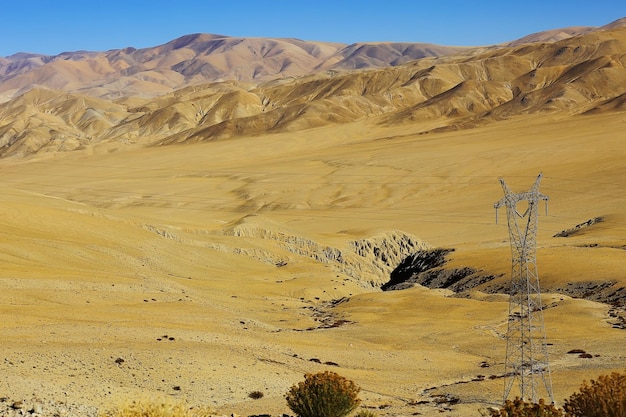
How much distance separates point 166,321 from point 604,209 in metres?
52.8

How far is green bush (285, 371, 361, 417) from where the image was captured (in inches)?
447

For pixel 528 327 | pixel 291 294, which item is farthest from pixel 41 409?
pixel 291 294

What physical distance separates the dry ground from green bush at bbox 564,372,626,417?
4629 mm

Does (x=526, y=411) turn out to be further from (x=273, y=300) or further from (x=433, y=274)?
(x=433, y=274)

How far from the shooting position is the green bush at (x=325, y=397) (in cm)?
1136

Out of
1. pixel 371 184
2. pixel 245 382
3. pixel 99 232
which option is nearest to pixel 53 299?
pixel 245 382

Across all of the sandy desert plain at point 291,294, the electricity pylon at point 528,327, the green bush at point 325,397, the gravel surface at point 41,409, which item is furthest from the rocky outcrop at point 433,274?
the gravel surface at point 41,409

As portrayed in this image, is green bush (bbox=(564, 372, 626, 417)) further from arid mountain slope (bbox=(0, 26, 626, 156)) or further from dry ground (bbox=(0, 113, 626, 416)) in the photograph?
arid mountain slope (bbox=(0, 26, 626, 156))

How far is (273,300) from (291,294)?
2392mm

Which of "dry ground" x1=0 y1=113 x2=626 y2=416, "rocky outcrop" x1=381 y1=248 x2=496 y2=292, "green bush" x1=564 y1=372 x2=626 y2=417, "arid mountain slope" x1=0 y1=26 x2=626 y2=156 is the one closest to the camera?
"green bush" x1=564 y1=372 x2=626 y2=417

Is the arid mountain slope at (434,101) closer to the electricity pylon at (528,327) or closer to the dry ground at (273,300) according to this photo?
the dry ground at (273,300)

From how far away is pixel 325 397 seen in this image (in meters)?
11.3

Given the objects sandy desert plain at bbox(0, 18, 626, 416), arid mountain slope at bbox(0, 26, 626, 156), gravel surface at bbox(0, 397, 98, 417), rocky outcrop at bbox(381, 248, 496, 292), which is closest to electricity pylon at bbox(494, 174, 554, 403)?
sandy desert plain at bbox(0, 18, 626, 416)

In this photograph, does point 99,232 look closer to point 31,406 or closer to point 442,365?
point 442,365
